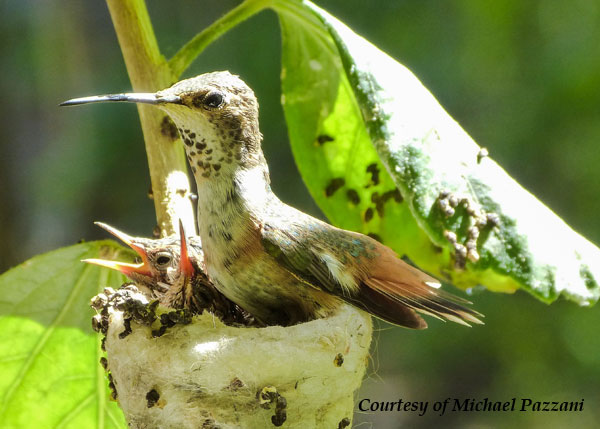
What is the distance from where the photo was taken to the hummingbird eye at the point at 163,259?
2.43m

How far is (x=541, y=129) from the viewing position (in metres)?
6.21

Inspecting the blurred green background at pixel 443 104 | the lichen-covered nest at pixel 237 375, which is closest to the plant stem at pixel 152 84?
the lichen-covered nest at pixel 237 375

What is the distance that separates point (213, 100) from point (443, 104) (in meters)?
4.42

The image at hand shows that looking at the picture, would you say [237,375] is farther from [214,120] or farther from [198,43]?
[198,43]

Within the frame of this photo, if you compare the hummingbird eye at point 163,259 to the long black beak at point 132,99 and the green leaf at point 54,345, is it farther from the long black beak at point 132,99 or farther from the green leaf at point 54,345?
the long black beak at point 132,99

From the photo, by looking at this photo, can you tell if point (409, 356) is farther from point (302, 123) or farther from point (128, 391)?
point (128, 391)

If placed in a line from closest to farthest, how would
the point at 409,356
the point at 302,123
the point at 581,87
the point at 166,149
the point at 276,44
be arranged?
the point at 166,149
the point at 302,123
the point at 276,44
the point at 581,87
the point at 409,356

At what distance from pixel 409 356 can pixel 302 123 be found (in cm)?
450

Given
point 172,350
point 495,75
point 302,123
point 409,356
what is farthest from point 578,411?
point 172,350

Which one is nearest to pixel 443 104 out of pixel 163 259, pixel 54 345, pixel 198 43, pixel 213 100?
pixel 163 259

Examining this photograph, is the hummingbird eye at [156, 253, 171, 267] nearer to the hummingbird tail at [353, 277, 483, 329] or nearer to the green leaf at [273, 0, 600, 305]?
the hummingbird tail at [353, 277, 483, 329]

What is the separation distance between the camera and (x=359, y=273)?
192 centimetres

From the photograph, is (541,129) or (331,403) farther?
(541,129)

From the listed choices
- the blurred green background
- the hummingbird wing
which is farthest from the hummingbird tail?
the blurred green background
